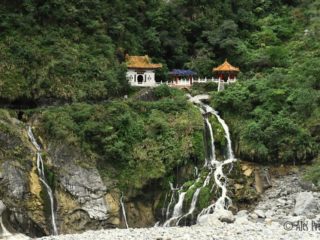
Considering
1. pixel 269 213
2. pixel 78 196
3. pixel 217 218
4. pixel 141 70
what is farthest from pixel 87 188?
pixel 141 70

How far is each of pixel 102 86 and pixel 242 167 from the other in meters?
11.4

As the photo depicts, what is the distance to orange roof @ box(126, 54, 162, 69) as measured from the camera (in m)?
41.5

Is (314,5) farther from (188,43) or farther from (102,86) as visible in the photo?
(102,86)

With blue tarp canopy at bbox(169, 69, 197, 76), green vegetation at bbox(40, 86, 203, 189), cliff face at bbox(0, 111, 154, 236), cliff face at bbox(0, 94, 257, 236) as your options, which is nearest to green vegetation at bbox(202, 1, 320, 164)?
cliff face at bbox(0, 94, 257, 236)

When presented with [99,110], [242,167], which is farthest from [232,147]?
[99,110]

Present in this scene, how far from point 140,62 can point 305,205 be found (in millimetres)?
19915

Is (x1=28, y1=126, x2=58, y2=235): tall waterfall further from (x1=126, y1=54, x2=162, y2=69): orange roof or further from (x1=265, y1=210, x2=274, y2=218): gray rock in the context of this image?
(x1=126, y1=54, x2=162, y2=69): orange roof

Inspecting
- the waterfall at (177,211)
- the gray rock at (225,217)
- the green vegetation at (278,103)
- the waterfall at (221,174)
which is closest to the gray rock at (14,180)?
the waterfall at (177,211)

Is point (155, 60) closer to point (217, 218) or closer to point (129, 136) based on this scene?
point (129, 136)

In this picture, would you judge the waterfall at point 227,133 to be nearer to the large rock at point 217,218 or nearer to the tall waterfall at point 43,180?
the large rock at point 217,218

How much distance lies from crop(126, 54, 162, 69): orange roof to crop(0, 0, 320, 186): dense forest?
107 centimetres

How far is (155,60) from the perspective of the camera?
148ft

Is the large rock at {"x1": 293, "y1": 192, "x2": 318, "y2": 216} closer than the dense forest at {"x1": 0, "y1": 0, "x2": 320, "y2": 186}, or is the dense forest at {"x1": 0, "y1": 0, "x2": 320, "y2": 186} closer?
the large rock at {"x1": 293, "y1": 192, "x2": 318, "y2": 216}

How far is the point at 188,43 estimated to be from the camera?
162 ft
